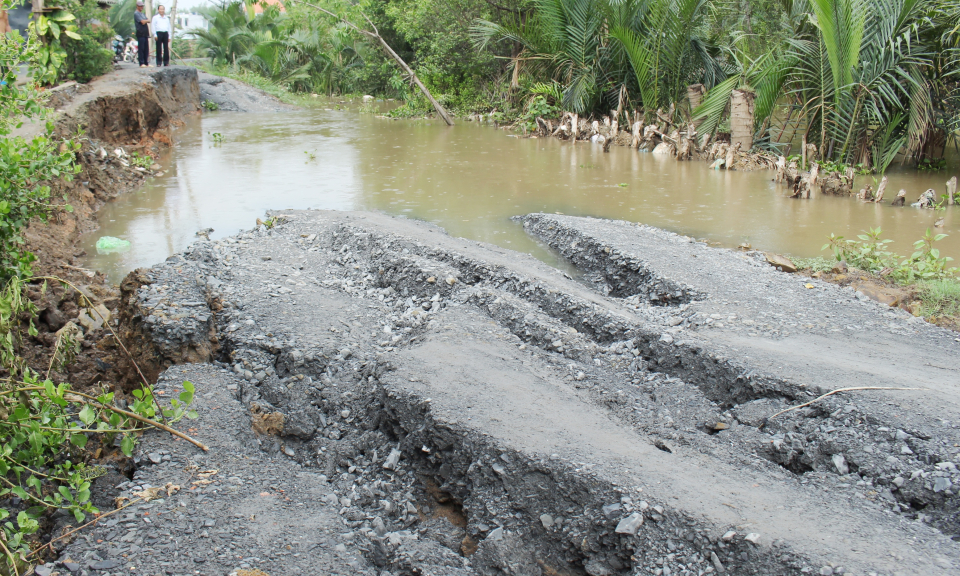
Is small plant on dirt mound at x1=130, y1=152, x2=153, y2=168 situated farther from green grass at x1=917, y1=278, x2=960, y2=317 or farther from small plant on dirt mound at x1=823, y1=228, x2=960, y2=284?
green grass at x1=917, y1=278, x2=960, y2=317

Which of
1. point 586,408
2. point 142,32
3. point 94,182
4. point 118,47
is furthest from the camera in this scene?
point 118,47

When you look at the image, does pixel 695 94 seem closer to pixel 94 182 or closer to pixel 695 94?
pixel 695 94

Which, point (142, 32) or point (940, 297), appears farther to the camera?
point (142, 32)

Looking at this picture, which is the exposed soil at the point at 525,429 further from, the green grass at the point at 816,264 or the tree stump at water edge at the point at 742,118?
the tree stump at water edge at the point at 742,118

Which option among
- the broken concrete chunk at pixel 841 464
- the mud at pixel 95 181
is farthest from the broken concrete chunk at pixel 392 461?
the broken concrete chunk at pixel 841 464

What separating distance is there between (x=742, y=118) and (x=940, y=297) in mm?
6637

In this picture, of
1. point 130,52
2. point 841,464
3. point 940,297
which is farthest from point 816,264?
point 130,52

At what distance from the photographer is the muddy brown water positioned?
6742 millimetres

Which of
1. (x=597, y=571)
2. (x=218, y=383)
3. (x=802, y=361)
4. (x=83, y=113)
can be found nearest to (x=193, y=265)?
(x=218, y=383)

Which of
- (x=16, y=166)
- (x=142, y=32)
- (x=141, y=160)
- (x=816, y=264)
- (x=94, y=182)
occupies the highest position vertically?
(x=142, y=32)

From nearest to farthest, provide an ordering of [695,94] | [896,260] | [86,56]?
[896,260], [86,56], [695,94]

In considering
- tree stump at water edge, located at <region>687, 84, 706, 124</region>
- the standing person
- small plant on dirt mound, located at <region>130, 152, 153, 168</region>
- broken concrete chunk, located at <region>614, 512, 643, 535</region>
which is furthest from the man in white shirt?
broken concrete chunk, located at <region>614, 512, 643, 535</region>

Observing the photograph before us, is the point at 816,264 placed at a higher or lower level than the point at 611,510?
higher

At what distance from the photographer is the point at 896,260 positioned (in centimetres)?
562
